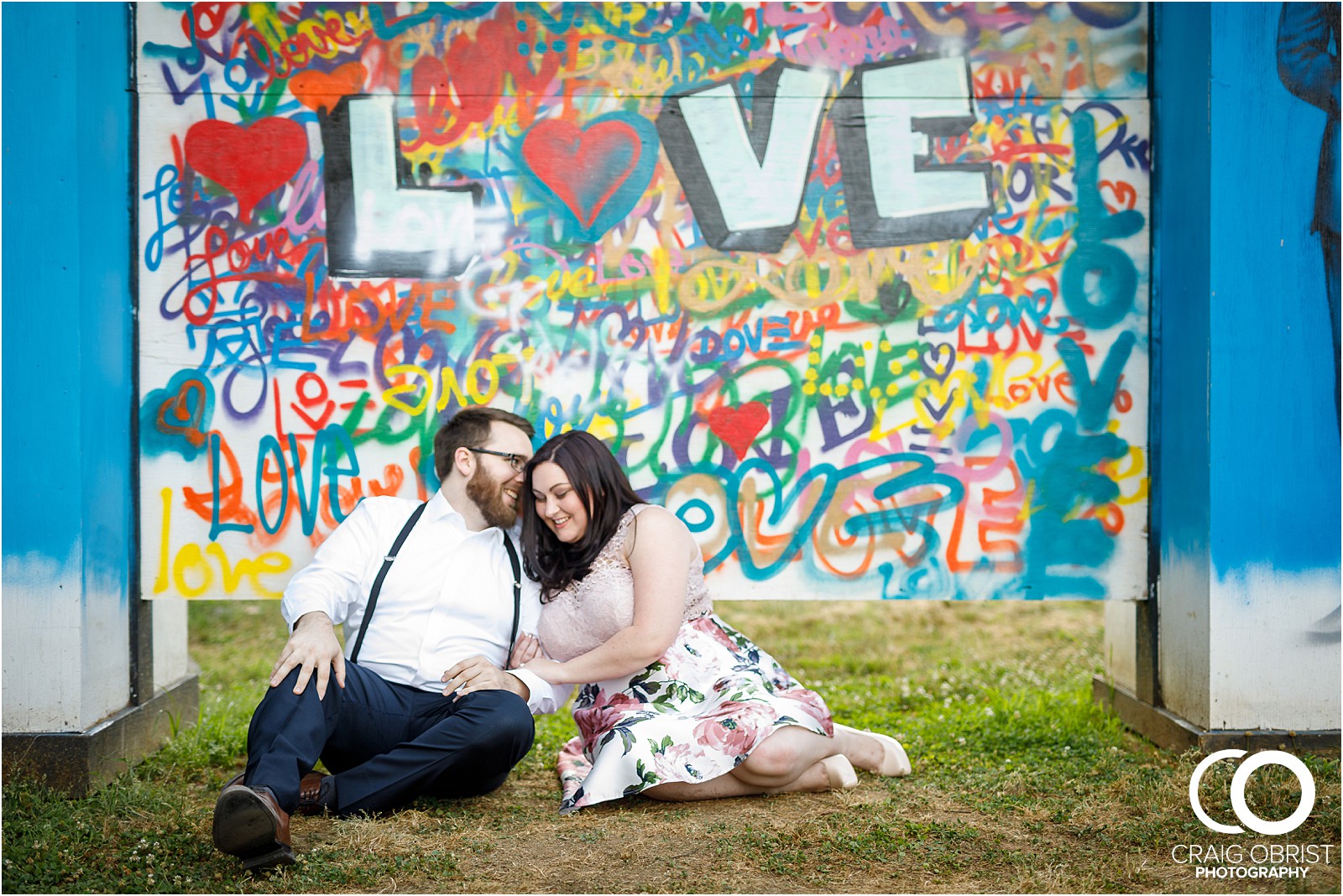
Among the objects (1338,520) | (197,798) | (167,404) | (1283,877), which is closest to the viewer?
(1283,877)

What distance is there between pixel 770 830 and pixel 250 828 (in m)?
1.57

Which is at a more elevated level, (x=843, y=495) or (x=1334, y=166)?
(x=1334, y=166)

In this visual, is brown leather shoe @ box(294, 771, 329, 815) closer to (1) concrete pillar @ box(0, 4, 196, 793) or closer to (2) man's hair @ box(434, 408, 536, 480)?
(1) concrete pillar @ box(0, 4, 196, 793)

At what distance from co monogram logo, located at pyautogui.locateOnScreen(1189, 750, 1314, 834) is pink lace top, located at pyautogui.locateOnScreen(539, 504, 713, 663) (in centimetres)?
201

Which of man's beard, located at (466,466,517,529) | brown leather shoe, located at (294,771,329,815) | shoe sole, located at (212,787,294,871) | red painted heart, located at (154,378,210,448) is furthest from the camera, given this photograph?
red painted heart, located at (154,378,210,448)

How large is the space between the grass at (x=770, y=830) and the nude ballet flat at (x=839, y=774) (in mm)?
44

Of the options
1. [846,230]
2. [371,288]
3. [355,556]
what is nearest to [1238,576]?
[846,230]

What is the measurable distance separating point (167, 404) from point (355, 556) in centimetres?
133

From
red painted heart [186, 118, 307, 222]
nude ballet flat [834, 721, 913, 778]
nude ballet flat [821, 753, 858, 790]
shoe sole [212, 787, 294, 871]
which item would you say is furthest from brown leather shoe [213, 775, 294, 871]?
red painted heart [186, 118, 307, 222]

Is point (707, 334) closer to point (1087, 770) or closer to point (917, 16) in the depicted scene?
point (917, 16)

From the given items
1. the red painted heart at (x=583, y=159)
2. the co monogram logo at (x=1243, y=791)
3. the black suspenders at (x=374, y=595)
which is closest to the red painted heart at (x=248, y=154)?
the red painted heart at (x=583, y=159)

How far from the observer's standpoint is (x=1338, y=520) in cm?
420

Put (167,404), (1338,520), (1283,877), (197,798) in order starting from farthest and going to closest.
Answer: (167,404) → (1338,520) → (197,798) → (1283,877)

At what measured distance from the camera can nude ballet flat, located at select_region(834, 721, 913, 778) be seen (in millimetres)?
4184
